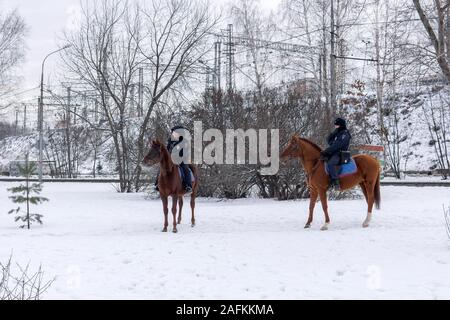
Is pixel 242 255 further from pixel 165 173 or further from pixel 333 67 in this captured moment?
pixel 333 67

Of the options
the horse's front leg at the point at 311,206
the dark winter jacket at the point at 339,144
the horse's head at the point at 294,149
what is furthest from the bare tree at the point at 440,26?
the horse's front leg at the point at 311,206

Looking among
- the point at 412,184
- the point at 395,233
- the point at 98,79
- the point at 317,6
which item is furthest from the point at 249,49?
the point at 395,233

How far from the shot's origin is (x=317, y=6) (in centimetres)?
2834

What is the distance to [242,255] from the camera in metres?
7.72

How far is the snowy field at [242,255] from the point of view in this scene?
5754 millimetres

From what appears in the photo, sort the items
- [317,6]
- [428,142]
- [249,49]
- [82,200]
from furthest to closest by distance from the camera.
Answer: [428,142], [249,49], [317,6], [82,200]

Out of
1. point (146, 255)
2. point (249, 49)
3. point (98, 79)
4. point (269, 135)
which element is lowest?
point (146, 255)

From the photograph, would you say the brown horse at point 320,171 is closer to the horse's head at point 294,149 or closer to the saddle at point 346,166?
the horse's head at point 294,149

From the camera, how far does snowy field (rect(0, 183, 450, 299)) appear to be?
18.9 ft

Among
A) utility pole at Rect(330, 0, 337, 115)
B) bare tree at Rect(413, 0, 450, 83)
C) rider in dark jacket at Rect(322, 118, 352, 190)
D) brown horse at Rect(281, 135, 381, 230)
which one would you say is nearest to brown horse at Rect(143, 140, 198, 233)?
brown horse at Rect(281, 135, 381, 230)

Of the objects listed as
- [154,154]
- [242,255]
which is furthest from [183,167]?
[242,255]

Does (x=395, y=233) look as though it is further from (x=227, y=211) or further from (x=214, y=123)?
(x=214, y=123)

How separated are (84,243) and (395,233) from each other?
5835mm

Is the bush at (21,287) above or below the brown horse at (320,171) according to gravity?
below
